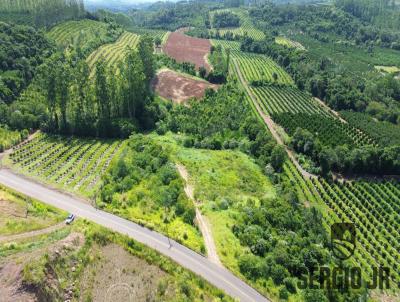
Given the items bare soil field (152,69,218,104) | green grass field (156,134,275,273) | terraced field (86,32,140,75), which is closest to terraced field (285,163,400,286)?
green grass field (156,134,275,273)

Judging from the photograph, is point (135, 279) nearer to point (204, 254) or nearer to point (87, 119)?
point (204, 254)

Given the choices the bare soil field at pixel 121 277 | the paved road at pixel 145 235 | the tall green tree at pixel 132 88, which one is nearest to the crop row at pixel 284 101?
the tall green tree at pixel 132 88

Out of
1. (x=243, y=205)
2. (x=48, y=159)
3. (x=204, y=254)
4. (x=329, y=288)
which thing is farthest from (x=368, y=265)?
(x=48, y=159)

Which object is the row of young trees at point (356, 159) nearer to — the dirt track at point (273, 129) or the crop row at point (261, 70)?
the dirt track at point (273, 129)

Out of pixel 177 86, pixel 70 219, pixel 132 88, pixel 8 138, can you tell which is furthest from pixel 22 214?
pixel 177 86

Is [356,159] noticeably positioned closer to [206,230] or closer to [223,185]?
[223,185]
